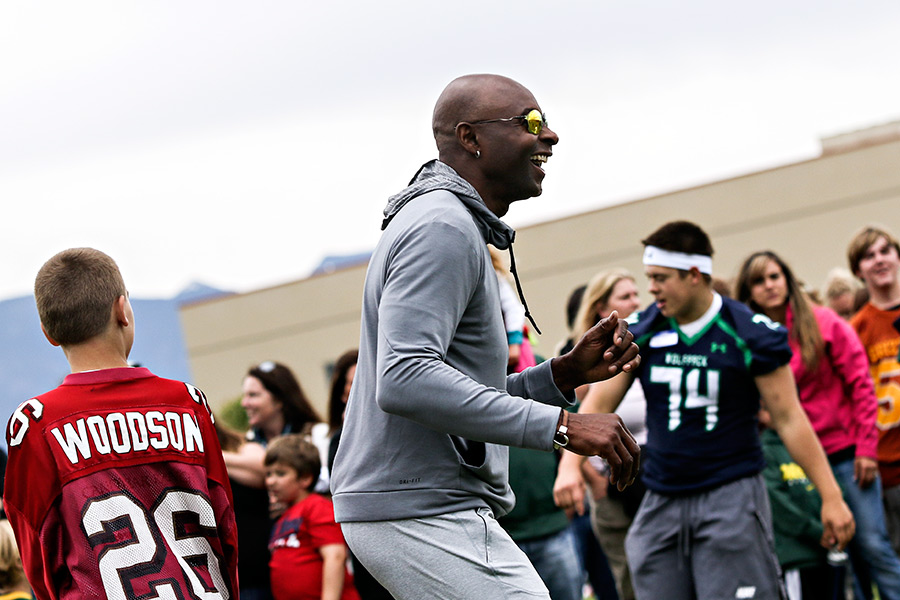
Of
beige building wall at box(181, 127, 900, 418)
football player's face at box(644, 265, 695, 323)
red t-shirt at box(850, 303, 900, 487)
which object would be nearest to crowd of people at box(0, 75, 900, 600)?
football player's face at box(644, 265, 695, 323)

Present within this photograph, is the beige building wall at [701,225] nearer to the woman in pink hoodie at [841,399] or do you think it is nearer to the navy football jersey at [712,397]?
the woman in pink hoodie at [841,399]


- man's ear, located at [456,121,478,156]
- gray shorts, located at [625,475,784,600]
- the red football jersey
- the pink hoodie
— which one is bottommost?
gray shorts, located at [625,475,784,600]

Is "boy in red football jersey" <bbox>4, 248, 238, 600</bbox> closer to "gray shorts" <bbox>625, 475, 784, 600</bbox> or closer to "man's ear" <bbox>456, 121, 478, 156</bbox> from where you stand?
"man's ear" <bbox>456, 121, 478, 156</bbox>

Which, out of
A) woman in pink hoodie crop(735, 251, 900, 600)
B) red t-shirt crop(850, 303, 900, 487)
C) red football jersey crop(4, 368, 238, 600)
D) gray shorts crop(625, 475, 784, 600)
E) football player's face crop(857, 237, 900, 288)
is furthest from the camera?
football player's face crop(857, 237, 900, 288)

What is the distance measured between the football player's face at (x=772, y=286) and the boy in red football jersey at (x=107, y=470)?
4350 millimetres

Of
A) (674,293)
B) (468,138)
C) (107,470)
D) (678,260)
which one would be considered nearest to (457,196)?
(468,138)

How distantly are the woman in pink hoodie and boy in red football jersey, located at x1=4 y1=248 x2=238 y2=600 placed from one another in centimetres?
430

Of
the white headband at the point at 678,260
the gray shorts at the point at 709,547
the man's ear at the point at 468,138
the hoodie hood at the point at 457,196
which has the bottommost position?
the gray shorts at the point at 709,547

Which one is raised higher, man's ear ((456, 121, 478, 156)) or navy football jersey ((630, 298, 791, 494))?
man's ear ((456, 121, 478, 156))

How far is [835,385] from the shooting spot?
6.83 m

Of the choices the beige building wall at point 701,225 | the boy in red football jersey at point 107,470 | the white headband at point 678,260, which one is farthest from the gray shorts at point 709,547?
the beige building wall at point 701,225

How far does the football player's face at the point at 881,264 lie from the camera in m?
7.36

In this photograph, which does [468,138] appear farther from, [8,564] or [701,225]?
[701,225]

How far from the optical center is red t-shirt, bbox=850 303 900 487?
7.17 meters
